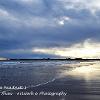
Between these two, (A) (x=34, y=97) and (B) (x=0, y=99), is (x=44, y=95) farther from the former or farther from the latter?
(B) (x=0, y=99)

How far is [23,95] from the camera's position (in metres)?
12.0

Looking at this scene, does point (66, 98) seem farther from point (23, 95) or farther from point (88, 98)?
point (23, 95)

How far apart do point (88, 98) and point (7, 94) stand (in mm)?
3184

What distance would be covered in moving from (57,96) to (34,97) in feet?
2.94

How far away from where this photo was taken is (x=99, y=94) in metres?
12.5

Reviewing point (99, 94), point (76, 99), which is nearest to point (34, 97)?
point (76, 99)

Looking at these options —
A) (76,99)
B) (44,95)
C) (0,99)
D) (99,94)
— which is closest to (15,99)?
(0,99)

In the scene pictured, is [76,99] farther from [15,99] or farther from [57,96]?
[15,99]

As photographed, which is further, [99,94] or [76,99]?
[99,94]

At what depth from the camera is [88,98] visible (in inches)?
448

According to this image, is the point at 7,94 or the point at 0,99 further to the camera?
the point at 7,94

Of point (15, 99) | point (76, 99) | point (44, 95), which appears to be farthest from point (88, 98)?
point (15, 99)

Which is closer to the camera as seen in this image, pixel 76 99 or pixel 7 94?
pixel 76 99

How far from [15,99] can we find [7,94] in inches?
41.6
